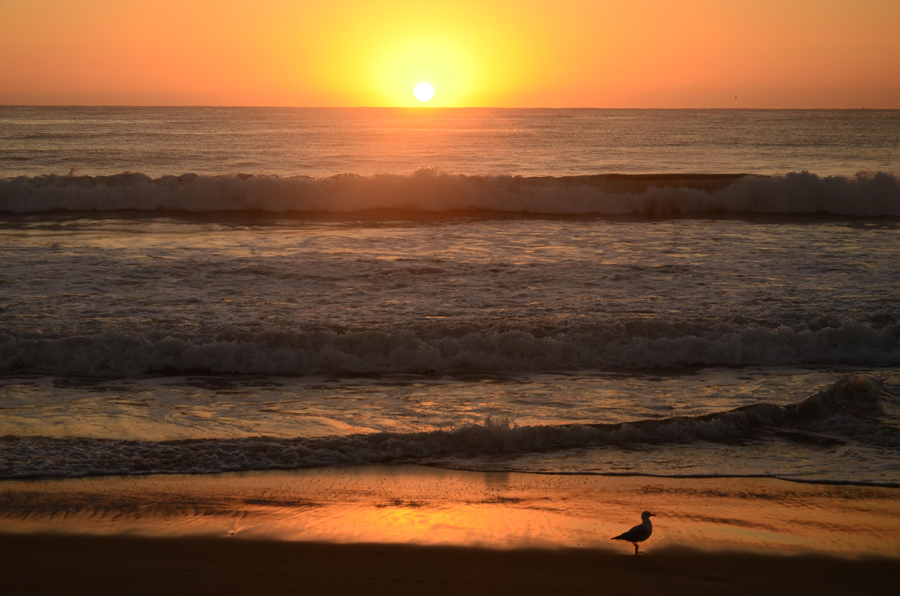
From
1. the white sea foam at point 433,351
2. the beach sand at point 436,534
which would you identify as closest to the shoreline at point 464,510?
the beach sand at point 436,534

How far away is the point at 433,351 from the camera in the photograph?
799 centimetres

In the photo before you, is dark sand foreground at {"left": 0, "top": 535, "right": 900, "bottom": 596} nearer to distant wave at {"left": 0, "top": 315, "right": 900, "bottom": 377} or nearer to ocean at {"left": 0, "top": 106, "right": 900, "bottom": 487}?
ocean at {"left": 0, "top": 106, "right": 900, "bottom": 487}

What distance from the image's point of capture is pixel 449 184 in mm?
21250

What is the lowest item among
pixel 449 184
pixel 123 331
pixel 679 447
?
pixel 679 447

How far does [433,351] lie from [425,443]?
242 cm

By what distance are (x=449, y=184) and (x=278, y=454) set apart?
1656cm

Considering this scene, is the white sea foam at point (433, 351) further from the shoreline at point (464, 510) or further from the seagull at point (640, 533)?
the seagull at point (640, 533)

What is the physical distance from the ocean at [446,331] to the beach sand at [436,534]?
0.28 m

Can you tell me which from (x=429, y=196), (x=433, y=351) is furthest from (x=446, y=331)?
(x=429, y=196)

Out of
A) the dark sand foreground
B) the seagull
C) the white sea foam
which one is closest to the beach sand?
the dark sand foreground

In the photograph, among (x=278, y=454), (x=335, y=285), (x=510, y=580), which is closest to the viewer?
(x=510, y=580)

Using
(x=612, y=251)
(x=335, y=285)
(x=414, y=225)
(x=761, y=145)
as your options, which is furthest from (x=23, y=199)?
(x=761, y=145)

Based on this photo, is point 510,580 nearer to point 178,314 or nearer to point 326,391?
point 326,391

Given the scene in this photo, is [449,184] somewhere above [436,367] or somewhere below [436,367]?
above
